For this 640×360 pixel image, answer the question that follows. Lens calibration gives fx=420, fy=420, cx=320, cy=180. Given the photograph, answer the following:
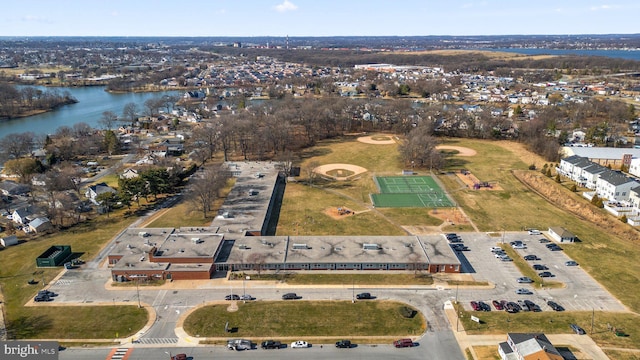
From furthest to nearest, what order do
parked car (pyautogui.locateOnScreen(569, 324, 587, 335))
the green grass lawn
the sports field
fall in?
the sports field, the green grass lawn, parked car (pyautogui.locateOnScreen(569, 324, 587, 335))

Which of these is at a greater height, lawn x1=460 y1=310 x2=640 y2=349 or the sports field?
the sports field

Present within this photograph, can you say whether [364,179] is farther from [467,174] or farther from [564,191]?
[564,191]

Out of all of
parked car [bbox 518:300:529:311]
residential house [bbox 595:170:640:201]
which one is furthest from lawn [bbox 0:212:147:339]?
residential house [bbox 595:170:640:201]

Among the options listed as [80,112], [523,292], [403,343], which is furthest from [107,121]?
[523,292]

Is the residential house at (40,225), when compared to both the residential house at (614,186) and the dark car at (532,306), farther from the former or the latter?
the residential house at (614,186)

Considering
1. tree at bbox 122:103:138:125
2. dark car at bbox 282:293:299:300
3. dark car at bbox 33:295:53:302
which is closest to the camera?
dark car at bbox 33:295:53:302

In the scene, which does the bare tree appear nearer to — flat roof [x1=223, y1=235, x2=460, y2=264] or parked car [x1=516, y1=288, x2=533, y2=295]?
flat roof [x1=223, y1=235, x2=460, y2=264]

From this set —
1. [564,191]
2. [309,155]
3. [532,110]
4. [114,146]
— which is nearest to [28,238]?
[114,146]
